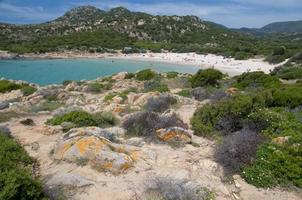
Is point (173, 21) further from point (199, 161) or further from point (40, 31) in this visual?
point (199, 161)

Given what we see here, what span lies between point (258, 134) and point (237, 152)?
1.41 m

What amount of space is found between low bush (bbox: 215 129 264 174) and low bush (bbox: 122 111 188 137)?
2.23m

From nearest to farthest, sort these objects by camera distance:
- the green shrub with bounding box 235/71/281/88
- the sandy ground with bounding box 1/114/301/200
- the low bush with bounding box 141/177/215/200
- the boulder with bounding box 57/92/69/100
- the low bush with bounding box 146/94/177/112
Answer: the low bush with bounding box 141/177/215/200 → the sandy ground with bounding box 1/114/301/200 → the low bush with bounding box 146/94/177/112 → the boulder with bounding box 57/92/69/100 → the green shrub with bounding box 235/71/281/88

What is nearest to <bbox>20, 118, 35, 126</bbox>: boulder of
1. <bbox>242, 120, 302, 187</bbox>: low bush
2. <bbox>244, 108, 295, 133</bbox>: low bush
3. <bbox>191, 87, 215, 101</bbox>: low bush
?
<bbox>244, 108, 295, 133</bbox>: low bush

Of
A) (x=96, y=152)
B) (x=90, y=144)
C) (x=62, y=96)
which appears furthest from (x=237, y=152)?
(x=62, y=96)

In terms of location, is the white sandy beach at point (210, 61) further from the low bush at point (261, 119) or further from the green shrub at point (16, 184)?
the green shrub at point (16, 184)

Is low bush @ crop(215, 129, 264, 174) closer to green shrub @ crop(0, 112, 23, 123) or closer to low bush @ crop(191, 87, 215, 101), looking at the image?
low bush @ crop(191, 87, 215, 101)

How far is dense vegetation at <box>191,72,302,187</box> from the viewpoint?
7.16 m

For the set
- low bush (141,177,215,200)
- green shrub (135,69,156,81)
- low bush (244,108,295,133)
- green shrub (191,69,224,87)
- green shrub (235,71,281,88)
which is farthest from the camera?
green shrub (135,69,156,81)

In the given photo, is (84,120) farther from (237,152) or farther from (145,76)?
(145,76)

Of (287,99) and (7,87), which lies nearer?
(287,99)

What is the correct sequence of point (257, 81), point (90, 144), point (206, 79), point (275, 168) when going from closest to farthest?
1. point (275, 168)
2. point (90, 144)
3. point (257, 81)
4. point (206, 79)

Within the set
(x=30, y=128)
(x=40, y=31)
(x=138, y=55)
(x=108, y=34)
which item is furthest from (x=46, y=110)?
(x=40, y=31)

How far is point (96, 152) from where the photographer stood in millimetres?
7383
